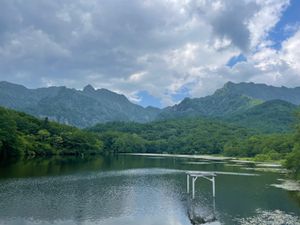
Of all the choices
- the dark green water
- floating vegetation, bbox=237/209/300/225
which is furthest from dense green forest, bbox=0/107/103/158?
floating vegetation, bbox=237/209/300/225

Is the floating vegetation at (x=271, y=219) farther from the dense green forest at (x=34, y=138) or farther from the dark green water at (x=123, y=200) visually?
the dense green forest at (x=34, y=138)

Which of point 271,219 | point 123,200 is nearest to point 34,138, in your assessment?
point 123,200

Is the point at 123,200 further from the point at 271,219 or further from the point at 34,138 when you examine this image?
the point at 34,138

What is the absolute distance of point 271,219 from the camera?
4025 centimetres

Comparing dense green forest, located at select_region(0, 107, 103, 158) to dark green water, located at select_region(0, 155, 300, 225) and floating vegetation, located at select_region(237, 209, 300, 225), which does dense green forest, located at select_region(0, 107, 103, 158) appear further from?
floating vegetation, located at select_region(237, 209, 300, 225)

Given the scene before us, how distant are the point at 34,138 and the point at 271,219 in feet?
425

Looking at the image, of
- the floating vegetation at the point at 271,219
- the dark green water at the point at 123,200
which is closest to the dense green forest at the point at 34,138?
the dark green water at the point at 123,200

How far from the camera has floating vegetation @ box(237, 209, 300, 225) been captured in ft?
125

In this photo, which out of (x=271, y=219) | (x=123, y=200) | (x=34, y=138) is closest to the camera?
(x=271, y=219)

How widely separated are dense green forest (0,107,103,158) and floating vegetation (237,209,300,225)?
292ft

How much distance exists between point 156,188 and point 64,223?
29.6 meters

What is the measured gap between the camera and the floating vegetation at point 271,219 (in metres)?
38.2

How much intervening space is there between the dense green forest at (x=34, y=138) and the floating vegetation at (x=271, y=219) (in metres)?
88.9

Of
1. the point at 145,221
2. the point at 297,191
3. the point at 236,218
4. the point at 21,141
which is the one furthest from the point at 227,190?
the point at 21,141
